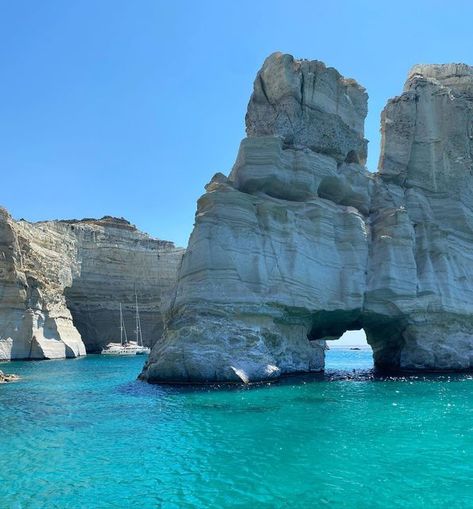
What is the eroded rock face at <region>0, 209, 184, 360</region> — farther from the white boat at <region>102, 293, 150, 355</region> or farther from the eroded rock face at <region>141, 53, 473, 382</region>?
the eroded rock face at <region>141, 53, 473, 382</region>

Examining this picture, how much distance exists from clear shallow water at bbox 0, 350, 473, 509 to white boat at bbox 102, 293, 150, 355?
5813 centimetres

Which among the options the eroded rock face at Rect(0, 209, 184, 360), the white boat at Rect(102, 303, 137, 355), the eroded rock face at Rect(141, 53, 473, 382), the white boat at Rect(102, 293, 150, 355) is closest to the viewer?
the eroded rock face at Rect(141, 53, 473, 382)

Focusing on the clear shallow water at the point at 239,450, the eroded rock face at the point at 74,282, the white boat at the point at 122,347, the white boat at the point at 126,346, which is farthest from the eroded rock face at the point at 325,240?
the white boat at the point at 122,347

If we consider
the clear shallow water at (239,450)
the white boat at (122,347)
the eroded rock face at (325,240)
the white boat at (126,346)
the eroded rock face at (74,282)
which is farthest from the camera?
the white boat at (122,347)

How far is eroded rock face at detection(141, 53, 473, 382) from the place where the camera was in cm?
3042

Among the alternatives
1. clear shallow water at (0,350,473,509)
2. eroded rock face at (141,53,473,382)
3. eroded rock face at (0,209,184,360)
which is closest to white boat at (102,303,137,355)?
eroded rock face at (0,209,184,360)

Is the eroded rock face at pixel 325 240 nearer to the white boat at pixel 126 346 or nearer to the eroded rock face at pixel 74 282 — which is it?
the eroded rock face at pixel 74 282

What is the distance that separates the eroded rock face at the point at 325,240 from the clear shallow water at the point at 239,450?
6261mm

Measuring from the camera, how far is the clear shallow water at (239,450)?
36.7ft

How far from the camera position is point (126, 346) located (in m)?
87.1

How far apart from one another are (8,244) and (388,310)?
43.8 meters

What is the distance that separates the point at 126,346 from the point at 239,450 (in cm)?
7521

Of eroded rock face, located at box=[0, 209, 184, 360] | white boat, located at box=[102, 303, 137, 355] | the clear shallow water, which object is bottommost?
white boat, located at box=[102, 303, 137, 355]

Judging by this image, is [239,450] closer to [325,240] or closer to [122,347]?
[325,240]
